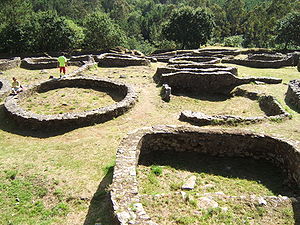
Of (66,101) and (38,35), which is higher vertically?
(38,35)

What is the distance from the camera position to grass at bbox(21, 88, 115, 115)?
14406 mm

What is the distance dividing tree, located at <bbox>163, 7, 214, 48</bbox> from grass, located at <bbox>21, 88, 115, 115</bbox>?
36001mm

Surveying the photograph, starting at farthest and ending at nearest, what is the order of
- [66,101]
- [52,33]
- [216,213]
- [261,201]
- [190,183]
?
[52,33] → [66,101] → [190,183] → [261,201] → [216,213]

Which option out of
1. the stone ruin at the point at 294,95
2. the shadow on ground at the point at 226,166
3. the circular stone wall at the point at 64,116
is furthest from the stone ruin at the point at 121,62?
the shadow on ground at the point at 226,166

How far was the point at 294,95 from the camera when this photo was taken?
14.5 metres

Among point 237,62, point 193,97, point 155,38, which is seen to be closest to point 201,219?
point 193,97

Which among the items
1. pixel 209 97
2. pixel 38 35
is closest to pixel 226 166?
pixel 209 97

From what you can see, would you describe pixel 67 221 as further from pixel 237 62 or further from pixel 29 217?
pixel 237 62

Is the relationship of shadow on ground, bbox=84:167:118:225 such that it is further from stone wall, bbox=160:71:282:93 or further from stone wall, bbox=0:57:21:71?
stone wall, bbox=0:57:21:71

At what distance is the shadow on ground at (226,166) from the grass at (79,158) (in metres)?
0.51

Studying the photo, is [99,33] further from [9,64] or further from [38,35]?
[9,64]

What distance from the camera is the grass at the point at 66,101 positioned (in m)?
14.4

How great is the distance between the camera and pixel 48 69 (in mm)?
25578

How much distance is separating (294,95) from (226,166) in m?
8.53
